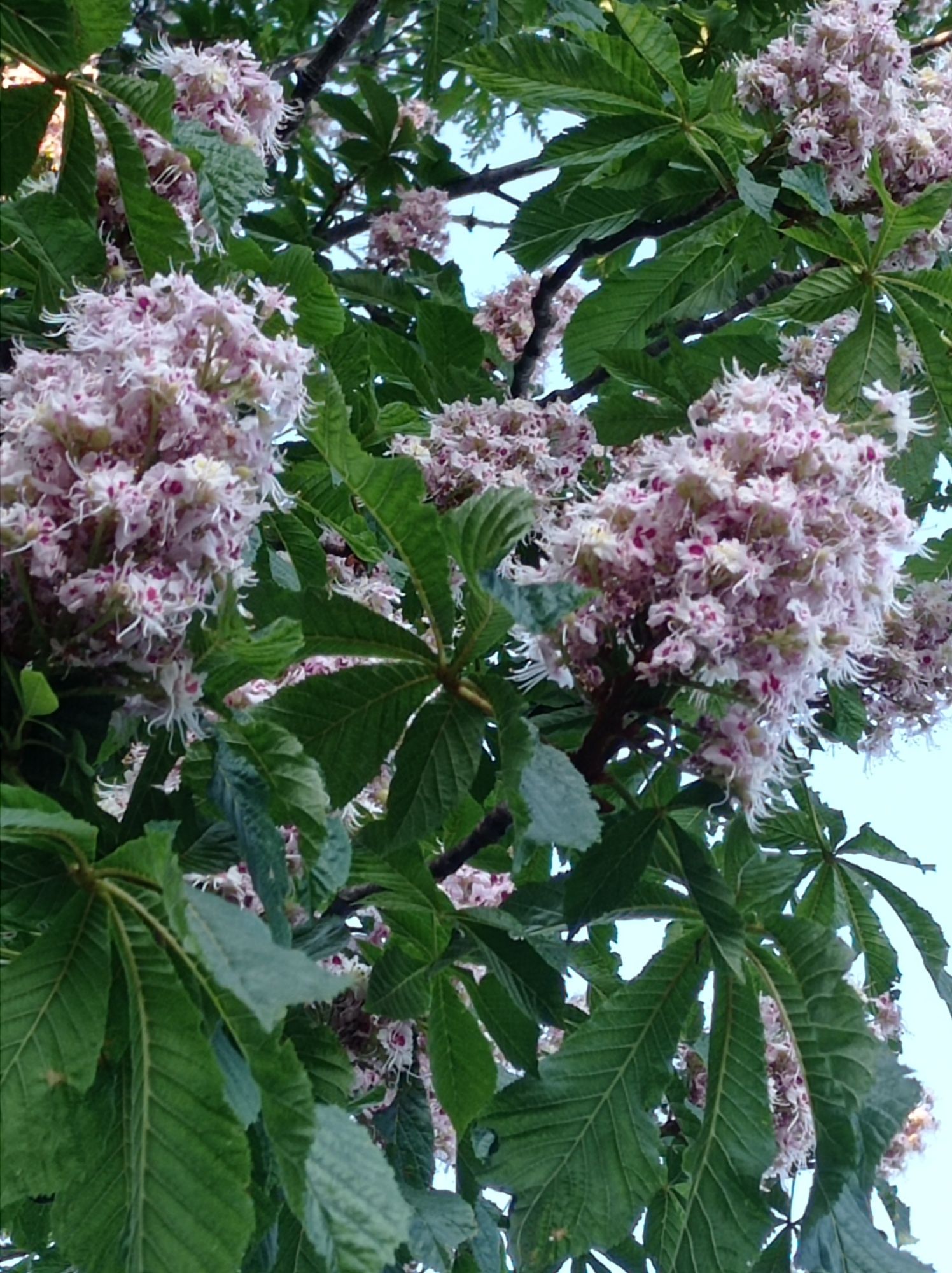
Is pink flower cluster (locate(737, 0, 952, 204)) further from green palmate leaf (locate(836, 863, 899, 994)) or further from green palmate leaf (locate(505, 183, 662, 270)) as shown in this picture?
green palmate leaf (locate(836, 863, 899, 994))

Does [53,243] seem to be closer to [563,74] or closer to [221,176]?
[221,176]

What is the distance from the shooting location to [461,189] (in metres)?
4.38

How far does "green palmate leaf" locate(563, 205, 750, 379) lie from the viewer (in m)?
3.02

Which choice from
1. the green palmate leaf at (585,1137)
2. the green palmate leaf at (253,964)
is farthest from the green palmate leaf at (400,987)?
the green palmate leaf at (253,964)

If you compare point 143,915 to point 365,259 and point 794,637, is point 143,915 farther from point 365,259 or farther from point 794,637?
point 365,259

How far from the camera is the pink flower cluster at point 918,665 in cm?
271

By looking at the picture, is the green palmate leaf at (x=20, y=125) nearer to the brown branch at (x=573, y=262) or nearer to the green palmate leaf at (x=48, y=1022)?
the green palmate leaf at (x=48, y=1022)

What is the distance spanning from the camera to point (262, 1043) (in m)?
1.46

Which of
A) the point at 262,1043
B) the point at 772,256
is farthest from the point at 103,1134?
the point at 772,256

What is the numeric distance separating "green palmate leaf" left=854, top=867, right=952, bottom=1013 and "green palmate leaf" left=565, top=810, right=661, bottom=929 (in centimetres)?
107

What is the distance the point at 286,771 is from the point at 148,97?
1.02 meters

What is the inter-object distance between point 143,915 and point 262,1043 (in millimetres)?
177

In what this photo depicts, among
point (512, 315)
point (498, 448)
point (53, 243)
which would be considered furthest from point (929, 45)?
point (53, 243)

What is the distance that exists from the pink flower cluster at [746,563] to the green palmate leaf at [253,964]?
0.57 metres
